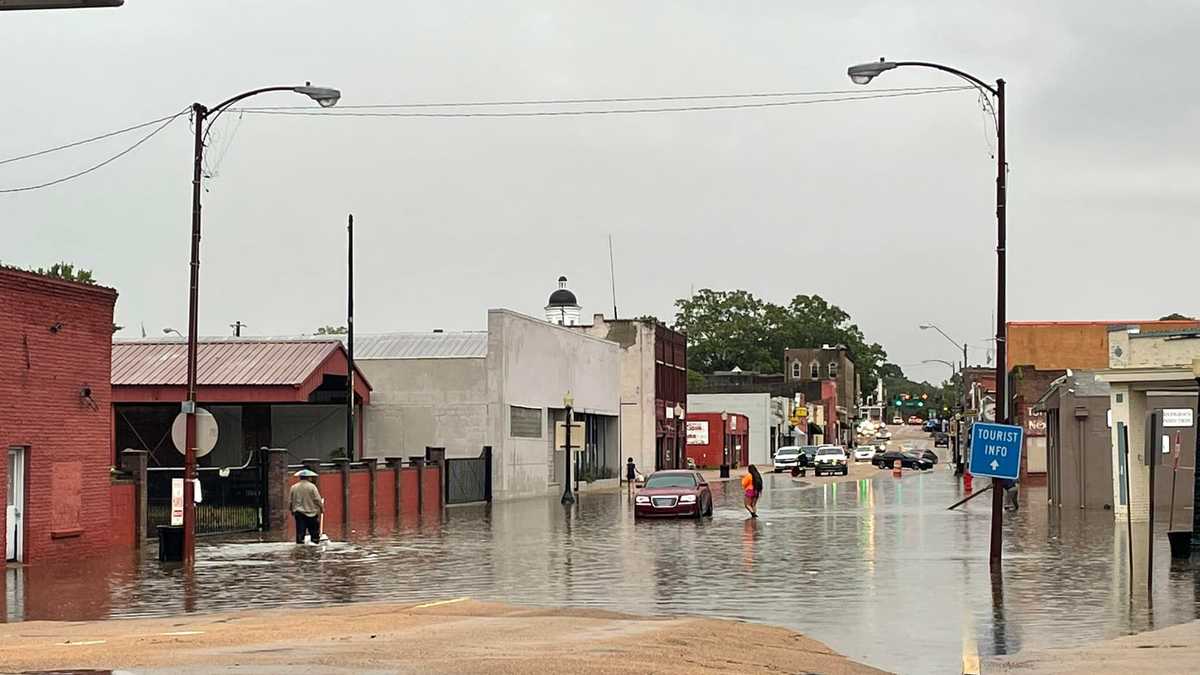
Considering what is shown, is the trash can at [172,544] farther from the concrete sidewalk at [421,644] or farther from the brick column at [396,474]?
the brick column at [396,474]

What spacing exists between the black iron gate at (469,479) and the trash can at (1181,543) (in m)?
Result: 33.0

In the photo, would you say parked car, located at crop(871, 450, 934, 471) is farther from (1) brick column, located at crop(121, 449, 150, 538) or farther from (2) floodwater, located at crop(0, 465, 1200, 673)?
(1) brick column, located at crop(121, 449, 150, 538)

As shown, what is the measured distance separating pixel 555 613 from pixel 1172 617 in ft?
24.1

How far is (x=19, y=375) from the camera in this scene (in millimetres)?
29391

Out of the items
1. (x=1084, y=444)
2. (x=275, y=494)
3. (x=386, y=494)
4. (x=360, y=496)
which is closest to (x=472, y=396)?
(x=386, y=494)

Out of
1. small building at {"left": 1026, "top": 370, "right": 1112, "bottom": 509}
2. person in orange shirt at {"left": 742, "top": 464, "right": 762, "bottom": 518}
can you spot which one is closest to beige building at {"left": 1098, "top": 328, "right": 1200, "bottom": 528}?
small building at {"left": 1026, "top": 370, "right": 1112, "bottom": 509}

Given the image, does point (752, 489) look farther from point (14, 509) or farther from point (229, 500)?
point (14, 509)

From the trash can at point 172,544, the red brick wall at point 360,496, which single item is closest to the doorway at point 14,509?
the trash can at point 172,544

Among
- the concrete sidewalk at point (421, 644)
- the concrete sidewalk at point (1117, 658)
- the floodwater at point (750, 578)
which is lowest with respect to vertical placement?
the floodwater at point (750, 578)

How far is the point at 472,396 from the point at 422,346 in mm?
4195

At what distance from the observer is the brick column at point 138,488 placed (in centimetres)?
3469

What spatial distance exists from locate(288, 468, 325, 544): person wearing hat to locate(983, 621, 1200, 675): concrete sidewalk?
20388 millimetres

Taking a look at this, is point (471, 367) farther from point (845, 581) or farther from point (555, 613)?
point (555, 613)

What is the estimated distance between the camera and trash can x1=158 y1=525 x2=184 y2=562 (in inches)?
1169
